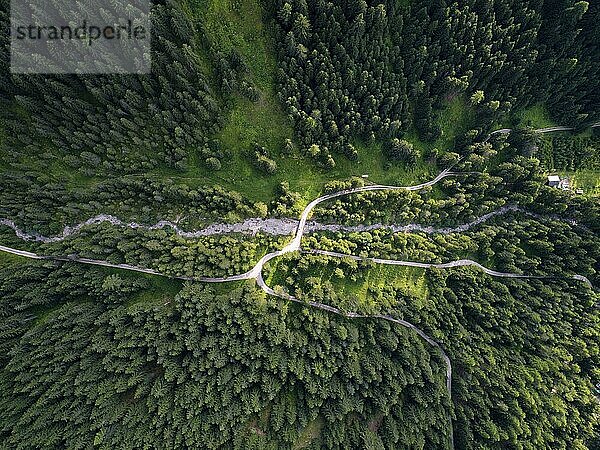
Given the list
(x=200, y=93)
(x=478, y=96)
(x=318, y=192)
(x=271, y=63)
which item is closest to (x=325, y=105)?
(x=271, y=63)

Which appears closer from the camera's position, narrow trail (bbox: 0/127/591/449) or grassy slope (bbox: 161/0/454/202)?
grassy slope (bbox: 161/0/454/202)

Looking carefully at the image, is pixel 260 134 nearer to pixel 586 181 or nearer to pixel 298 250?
pixel 298 250

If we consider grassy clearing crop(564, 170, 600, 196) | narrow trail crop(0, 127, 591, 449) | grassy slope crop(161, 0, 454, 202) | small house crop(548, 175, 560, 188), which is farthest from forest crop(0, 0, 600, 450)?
grassy clearing crop(564, 170, 600, 196)

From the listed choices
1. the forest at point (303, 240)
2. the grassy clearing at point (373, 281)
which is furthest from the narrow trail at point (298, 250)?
the grassy clearing at point (373, 281)

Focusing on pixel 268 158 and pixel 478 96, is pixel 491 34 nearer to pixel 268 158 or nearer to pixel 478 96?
pixel 478 96

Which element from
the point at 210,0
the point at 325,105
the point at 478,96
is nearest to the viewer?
the point at 210,0

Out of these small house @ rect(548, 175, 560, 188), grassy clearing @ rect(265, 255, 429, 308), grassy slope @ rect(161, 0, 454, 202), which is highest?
grassy slope @ rect(161, 0, 454, 202)

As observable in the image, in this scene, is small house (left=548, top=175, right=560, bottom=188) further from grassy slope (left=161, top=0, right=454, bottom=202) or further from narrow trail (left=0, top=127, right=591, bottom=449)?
grassy slope (left=161, top=0, right=454, bottom=202)

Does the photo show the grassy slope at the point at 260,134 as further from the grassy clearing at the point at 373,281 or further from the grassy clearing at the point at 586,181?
the grassy clearing at the point at 586,181
